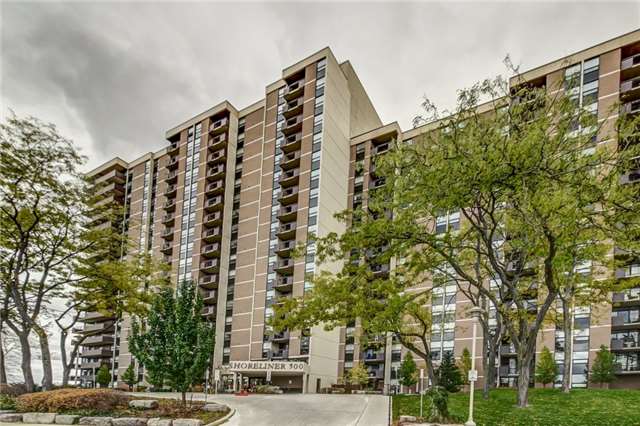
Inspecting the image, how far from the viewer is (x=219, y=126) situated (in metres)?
74.0

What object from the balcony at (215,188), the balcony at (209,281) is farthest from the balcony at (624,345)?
the balcony at (215,188)

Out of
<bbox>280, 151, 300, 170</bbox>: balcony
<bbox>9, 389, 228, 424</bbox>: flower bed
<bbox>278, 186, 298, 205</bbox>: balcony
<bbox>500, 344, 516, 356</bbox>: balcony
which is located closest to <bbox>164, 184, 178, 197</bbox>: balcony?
<bbox>280, 151, 300, 170</bbox>: balcony

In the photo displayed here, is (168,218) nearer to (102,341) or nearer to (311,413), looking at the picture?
(102,341)

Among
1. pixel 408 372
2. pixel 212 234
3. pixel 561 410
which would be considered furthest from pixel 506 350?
pixel 212 234

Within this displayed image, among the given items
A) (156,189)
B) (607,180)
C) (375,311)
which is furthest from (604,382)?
(156,189)

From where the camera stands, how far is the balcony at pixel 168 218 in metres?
76.5

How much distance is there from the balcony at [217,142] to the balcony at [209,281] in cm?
1889

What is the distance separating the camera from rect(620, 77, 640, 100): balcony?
4828cm

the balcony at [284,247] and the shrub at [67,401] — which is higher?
the balcony at [284,247]

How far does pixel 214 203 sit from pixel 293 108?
1818 cm

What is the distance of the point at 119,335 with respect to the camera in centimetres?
8150

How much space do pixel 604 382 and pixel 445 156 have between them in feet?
125

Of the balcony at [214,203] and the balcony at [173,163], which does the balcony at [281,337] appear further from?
the balcony at [173,163]

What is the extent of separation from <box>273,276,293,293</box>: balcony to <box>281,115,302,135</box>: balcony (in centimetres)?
1890
